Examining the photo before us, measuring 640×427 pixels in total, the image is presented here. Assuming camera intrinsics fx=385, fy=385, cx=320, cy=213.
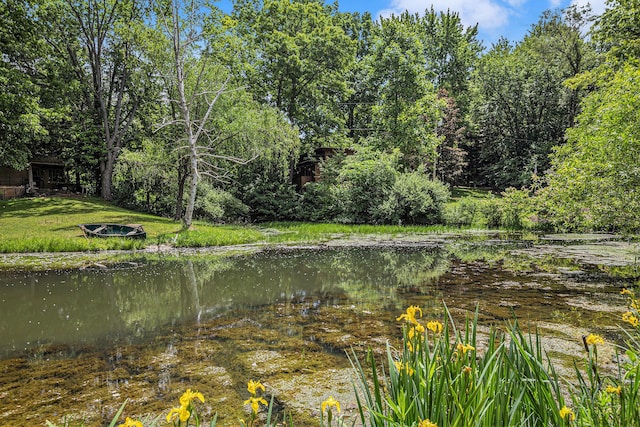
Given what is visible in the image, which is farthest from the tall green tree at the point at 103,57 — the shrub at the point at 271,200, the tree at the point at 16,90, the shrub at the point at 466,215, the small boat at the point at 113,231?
the shrub at the point at 466,215

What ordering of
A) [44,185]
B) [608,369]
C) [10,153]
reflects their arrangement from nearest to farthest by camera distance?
[608,369] → [10,153] → [44,185]

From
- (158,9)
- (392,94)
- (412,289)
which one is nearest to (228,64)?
(158,9)

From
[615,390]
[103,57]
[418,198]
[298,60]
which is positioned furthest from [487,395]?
[103,57]

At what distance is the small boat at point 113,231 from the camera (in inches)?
614

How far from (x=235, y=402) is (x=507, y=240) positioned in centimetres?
1854

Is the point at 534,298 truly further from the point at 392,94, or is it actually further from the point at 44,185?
the point at 44,185

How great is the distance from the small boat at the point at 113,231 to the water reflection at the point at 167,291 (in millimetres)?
3998

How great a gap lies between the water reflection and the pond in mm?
38

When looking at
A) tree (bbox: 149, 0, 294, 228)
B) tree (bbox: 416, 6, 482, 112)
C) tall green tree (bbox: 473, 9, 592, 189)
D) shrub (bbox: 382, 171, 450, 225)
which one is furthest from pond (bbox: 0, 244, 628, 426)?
tree (bbox: 416, 6, 482, 112)

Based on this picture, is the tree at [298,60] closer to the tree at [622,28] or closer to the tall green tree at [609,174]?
the tree at [622,28]

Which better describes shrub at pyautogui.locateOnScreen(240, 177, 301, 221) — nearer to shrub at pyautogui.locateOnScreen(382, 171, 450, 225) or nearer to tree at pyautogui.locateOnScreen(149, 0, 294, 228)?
tree at pyautogui.locateOnScreen(149, 0, 294, 228)

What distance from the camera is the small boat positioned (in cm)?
1559

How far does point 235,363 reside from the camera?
4762 mm

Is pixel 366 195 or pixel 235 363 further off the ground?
pixel 366 195
